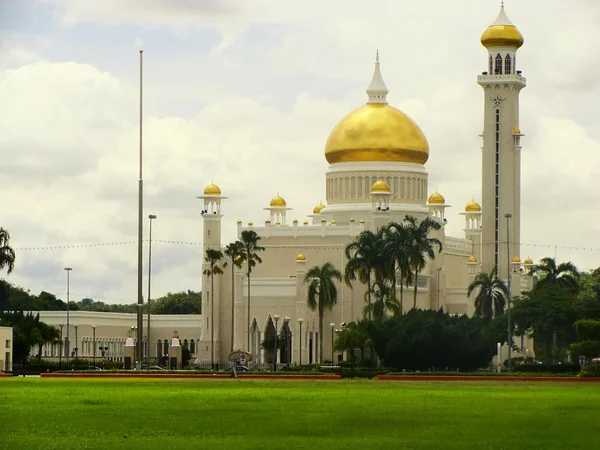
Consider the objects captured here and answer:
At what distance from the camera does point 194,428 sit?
30641 mm

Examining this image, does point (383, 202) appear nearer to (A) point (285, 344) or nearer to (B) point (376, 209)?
(B) point (376, 209)

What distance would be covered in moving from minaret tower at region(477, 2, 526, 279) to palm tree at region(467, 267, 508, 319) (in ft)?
21.7

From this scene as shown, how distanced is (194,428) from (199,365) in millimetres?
85322

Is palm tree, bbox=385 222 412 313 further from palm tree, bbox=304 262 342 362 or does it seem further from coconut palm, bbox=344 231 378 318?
palm tree, bbox=304 262 342 362

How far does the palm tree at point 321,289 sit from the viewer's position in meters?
113

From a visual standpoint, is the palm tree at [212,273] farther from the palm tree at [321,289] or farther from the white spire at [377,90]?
the white spire at [377,90]

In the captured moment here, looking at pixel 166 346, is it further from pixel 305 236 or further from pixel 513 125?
pixel 513 125

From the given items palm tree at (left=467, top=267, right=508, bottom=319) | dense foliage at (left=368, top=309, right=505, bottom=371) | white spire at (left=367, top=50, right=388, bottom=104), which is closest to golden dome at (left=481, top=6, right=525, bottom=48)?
white spire at (left=367, top=50, right=388, bottom=104)

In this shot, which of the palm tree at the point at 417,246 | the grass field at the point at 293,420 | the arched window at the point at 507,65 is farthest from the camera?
the arched window at the point at 507,65

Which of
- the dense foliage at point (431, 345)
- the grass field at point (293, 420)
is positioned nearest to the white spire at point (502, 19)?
the dense foliage at point (431, 345)

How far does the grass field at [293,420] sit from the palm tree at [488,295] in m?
70.2

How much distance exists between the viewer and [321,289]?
370 ft

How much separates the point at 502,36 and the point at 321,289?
28.3 m

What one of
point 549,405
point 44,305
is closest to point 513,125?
point 44,305
